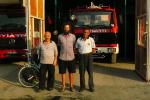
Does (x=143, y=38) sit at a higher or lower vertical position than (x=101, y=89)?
higher

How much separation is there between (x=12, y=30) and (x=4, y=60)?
224 cm

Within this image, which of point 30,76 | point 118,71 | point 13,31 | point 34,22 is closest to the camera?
point 30,76

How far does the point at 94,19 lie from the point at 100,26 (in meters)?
0.44

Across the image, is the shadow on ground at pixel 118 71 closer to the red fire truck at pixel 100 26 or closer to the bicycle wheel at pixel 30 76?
the red fire truck at pixel 100 26

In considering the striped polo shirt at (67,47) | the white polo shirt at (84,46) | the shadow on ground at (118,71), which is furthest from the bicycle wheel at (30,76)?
the shadow on ground at (118,71)

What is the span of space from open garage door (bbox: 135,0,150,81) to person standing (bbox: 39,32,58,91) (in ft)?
10.3

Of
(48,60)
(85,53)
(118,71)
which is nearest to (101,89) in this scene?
(85,53)

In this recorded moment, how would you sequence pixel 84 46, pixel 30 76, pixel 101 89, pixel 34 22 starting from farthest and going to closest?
pixel 34 22 < pixel 30 76 < pixel 101 89 < pixel 84 46

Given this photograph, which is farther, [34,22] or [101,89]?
[34,22]

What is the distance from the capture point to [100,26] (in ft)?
66.8

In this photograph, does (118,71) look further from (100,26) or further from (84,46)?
(84,46)

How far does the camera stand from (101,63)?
2103cm

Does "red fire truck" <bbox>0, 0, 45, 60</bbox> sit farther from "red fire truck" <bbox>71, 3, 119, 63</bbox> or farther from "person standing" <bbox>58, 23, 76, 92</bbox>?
"person standing" <bbox>58, 23, 76, 92</bbox>

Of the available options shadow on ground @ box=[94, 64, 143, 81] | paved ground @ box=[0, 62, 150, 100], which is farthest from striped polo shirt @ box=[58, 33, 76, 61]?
shadow on ground @ box=[94, 64, 143, 81]
